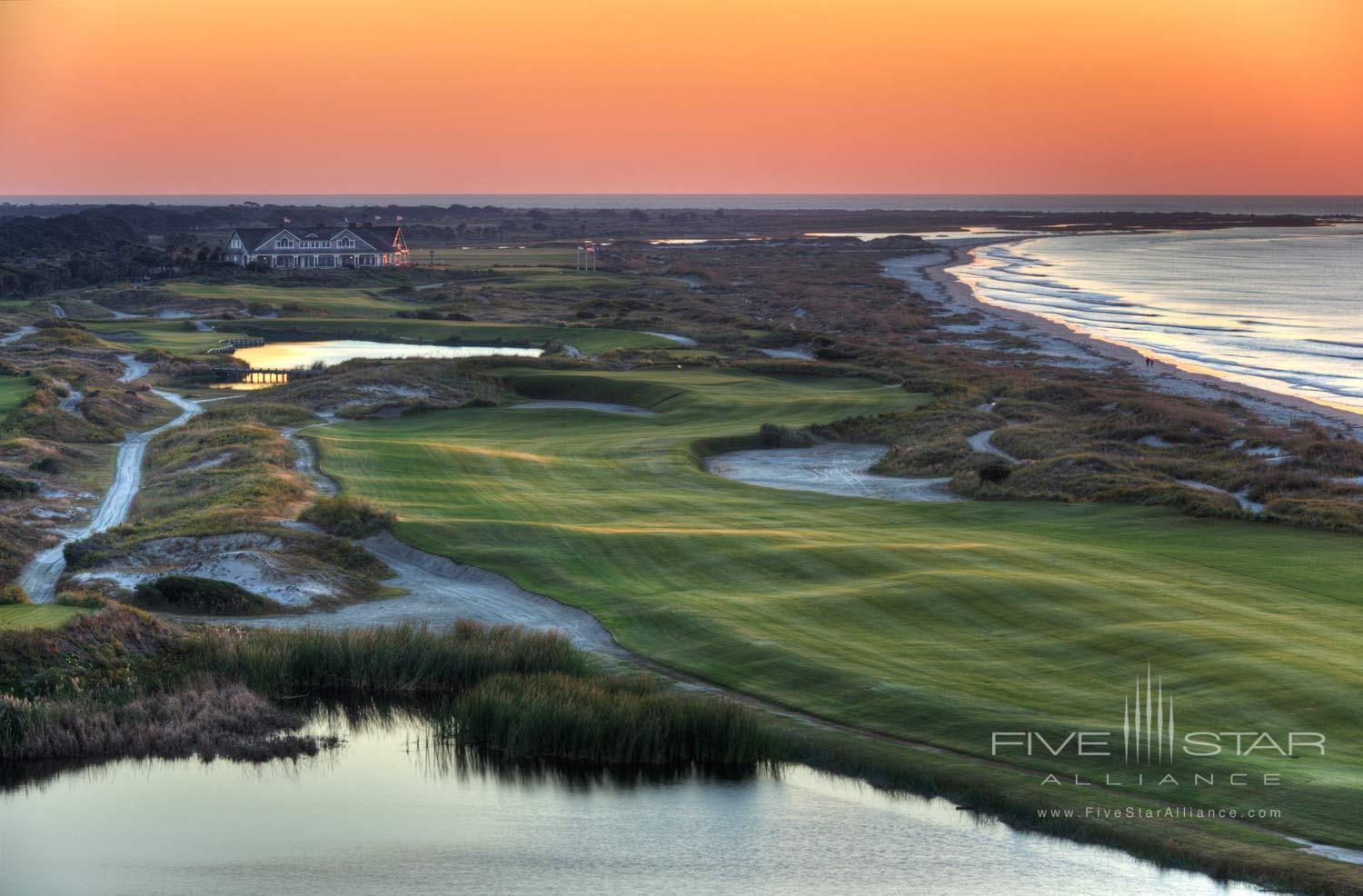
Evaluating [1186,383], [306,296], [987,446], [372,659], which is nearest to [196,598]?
[372,659]

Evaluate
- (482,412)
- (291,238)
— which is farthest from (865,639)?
(291,238)

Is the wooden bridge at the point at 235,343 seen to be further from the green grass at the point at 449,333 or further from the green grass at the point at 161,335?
the green grass at the point at 449,333

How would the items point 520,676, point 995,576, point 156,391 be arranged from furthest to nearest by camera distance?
1. point 156,391
2. point 995,576
3. point 520,676

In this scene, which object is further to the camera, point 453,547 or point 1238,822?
point 453,547

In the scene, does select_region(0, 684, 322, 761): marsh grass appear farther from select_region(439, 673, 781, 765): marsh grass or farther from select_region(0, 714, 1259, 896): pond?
select_region(439, 673, 781, 765): marsh grass

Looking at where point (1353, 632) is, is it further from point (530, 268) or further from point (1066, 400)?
point (530, 268)

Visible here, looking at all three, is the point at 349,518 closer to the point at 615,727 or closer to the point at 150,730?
the point at 150,730
